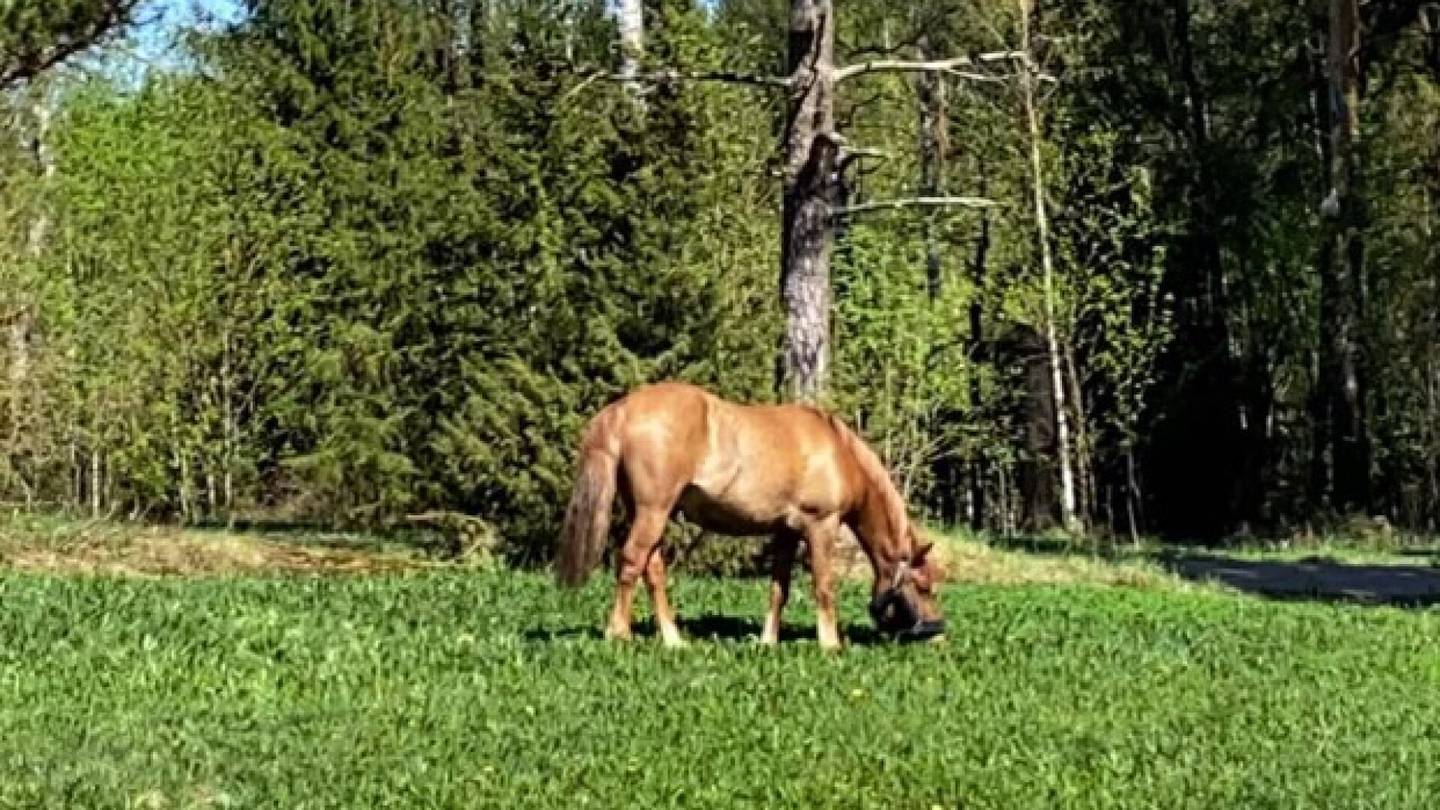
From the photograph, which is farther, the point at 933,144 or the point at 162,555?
the point at 933,144

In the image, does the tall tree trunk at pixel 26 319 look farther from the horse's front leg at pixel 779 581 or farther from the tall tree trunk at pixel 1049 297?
the tall tree trunk at pixel 1049 297

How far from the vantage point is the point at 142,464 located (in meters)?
29.7

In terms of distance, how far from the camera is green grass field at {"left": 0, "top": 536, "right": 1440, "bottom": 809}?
8016 millimetres

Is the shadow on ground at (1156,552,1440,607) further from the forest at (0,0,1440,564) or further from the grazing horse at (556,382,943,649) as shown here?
the grazing horse at (556,382,943,649)

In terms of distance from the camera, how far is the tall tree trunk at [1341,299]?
1454 inches

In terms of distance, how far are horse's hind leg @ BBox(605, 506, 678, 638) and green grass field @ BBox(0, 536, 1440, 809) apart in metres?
0.43

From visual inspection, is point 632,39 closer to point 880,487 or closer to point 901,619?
point 880,487

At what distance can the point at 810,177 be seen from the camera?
21.2 meters

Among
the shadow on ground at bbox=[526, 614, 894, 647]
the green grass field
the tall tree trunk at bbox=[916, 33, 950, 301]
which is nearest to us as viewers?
the green grass field

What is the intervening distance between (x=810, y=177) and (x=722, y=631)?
8.52 m

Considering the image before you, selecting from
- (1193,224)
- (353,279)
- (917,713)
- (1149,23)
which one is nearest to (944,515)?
(1193,224)

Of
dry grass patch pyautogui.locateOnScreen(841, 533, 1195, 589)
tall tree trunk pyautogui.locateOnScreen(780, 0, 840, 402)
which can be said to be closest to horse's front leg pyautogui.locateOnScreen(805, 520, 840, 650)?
dry grass patch pyautogui.locateOnScreen(841, 533, 1195, 589)

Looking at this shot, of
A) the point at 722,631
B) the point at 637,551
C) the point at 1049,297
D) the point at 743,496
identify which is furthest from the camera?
the point at 1049,297

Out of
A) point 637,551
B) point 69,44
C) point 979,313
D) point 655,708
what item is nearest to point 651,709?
point 655,708
